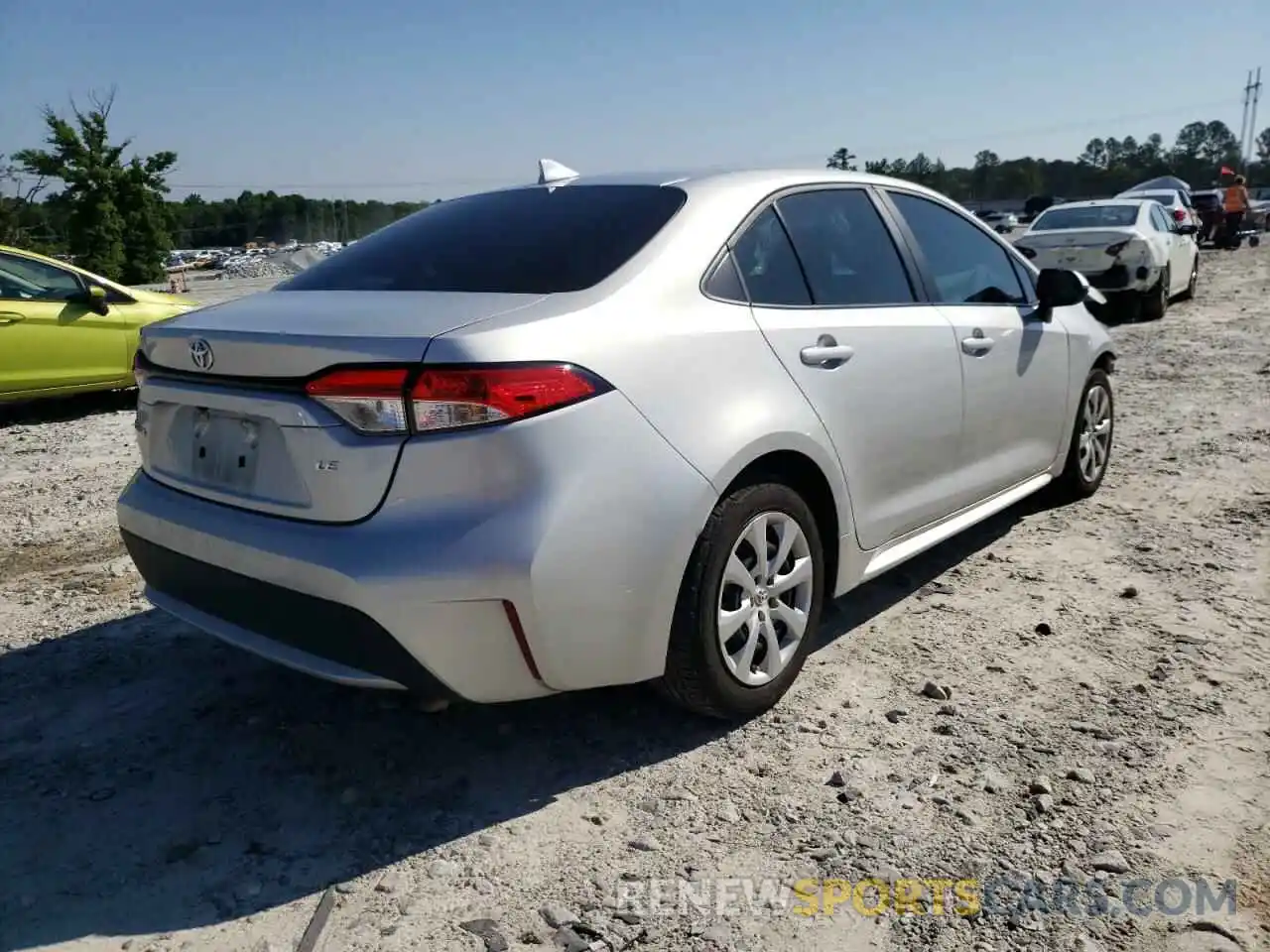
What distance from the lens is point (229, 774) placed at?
2824 millimetres

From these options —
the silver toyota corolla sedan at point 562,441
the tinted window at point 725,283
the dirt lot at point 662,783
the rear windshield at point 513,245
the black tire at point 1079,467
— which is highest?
the rear windshield at point 513,245

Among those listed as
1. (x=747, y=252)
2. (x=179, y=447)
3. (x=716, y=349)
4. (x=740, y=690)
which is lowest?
(x=740, y=690)

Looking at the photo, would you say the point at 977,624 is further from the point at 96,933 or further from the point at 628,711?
the point at 96,933

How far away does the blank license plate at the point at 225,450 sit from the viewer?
2.59m

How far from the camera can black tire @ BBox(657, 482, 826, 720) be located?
2.69 m

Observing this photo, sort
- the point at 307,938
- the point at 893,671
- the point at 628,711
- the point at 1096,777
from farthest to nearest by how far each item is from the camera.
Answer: the point at 893,671
the point at 628,711
the point at 1096,777
the point at 307,938

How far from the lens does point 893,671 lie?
3.39 meters

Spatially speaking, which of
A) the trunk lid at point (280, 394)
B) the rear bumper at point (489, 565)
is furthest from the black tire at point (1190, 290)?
Answer: the trunk lid at point (280, 394)

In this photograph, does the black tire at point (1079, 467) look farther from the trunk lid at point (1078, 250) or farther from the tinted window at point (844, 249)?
the trunk lid at point (1078, 250)

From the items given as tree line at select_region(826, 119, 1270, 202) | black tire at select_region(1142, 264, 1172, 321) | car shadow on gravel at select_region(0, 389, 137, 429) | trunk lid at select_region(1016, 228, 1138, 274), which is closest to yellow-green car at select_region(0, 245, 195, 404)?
car shadow on gravel at select_region(0, 389, 137, 429)

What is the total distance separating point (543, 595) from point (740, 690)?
822 mm

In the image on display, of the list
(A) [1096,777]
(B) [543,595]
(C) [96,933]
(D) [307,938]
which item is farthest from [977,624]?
(C) [96,933]

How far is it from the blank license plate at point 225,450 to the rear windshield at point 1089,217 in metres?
11.5

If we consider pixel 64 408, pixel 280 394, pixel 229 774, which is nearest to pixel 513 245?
pixel 280 394
